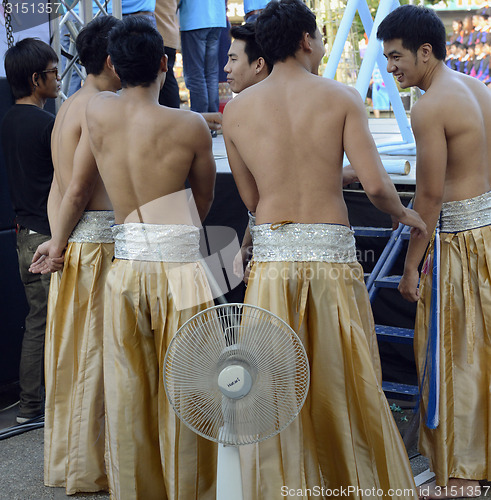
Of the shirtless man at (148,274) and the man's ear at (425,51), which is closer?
the shirtless man at (148,274)

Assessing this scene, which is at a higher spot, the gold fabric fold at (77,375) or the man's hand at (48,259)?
the man's hand at (48,259)

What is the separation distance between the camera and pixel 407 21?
2.73 m

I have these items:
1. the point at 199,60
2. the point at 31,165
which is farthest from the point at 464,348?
the point at 199,60

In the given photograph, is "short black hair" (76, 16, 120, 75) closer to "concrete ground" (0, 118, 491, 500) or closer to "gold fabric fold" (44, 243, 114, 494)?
"gold fabric fold" (44, 243, 114, 494)

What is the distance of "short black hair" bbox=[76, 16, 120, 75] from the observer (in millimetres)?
2898

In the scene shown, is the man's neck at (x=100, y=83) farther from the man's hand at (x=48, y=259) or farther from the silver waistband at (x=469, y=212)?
the silver waistband at (x=469, y=212)

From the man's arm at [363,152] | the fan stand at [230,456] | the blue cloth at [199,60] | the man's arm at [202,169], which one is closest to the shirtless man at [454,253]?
the man's arm at [363,152]

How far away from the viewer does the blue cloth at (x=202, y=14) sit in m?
5.34

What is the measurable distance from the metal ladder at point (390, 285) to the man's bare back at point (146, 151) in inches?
51.8

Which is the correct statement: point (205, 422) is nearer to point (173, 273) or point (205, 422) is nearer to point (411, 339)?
point (173, 273)

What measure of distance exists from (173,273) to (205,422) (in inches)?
32.4

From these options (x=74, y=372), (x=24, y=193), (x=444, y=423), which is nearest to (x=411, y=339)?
(x=444, y=423)

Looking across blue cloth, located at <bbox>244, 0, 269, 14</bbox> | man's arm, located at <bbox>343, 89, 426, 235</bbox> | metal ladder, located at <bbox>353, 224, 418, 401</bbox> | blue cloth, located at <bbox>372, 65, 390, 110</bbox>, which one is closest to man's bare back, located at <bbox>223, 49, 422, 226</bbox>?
man's arm, located at <bbox>343, 89, 426, 235</bbox>

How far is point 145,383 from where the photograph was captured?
2648 mm
